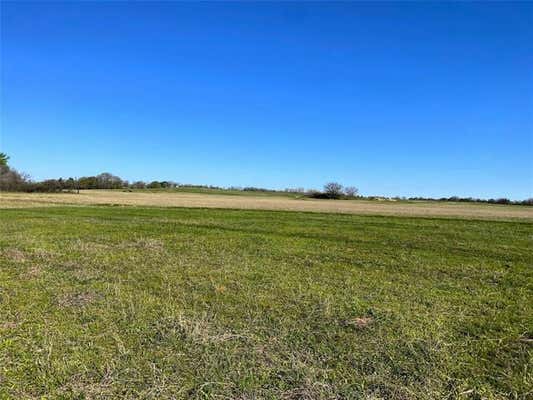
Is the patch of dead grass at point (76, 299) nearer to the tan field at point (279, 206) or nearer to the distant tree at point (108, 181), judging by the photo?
the tan field at point (279, 206)

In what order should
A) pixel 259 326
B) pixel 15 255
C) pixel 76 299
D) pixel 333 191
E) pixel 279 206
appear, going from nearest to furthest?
pixel 259 326
pixel 76 299
pixel 15 255
pixel 279 206
pixel 333 191

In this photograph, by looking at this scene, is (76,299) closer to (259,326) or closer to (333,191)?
(259,326)

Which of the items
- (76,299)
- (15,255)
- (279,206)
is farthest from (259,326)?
(279,206)

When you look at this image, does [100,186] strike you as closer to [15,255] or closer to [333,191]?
[333,191]

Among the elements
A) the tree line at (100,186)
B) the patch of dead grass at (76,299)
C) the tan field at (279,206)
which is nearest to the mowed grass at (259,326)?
the patch of dead grass at (76,299)

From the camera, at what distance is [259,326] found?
5117 millimetres

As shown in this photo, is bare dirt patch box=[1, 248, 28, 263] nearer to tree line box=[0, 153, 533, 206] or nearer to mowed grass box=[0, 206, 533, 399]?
mowed grass box=[0, 206, 533, 399]

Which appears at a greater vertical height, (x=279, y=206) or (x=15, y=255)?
Result: (x=279, y=206)

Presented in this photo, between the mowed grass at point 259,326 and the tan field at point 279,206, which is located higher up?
the tan field at point 279,206

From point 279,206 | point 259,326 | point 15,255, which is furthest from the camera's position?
point 279,206

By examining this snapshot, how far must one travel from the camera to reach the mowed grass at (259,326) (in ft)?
12.0

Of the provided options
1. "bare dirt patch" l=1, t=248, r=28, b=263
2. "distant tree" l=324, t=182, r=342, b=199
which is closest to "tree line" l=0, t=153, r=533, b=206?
"distant tree" l=324, t=182, r=342, b=199

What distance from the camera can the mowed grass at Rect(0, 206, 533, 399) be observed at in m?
3.66

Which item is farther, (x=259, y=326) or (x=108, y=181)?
(x=108, y=181)
